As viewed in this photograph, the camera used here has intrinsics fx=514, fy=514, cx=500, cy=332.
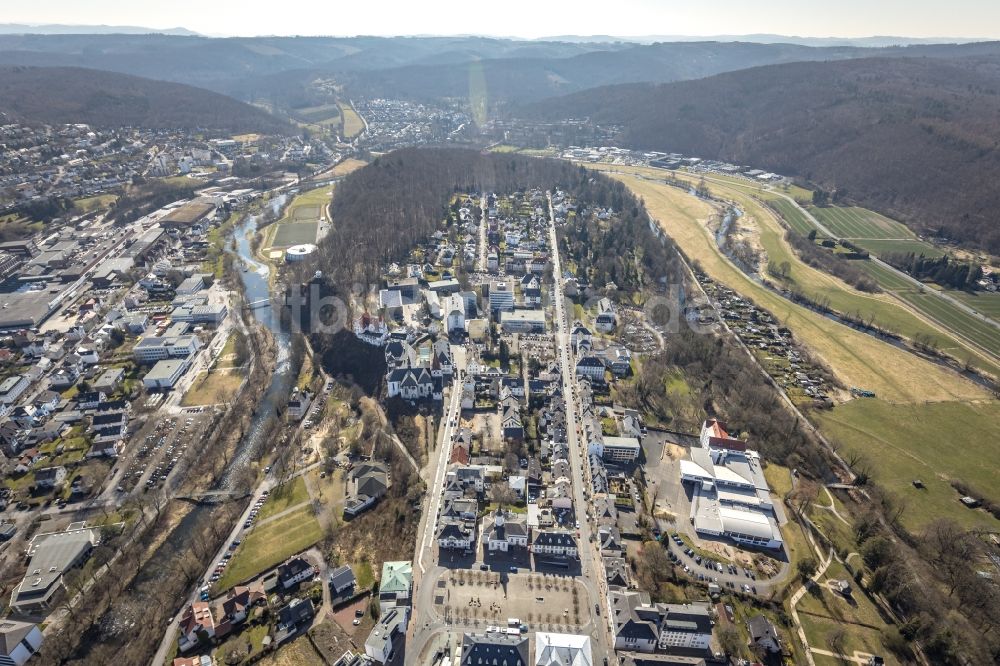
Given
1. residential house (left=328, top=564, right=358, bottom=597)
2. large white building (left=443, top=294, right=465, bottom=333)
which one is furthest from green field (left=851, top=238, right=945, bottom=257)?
residential house (left=328, top=564, right=358, bottom=597)

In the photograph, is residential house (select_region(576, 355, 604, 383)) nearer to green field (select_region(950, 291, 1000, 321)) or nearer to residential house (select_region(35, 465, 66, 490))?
residential house (select_region(35, 465, 66, 490))

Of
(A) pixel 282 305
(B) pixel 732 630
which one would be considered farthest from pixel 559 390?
(A) pixel 282 305

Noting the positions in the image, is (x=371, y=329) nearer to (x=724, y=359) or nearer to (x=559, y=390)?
(x=559, y=390)

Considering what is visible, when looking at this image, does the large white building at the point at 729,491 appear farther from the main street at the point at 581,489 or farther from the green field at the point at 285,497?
the green field at the point at 285,497

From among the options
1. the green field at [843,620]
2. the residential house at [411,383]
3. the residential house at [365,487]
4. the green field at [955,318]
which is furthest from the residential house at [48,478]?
the green field at [955,318]

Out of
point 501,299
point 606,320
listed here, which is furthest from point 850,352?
point 501,299

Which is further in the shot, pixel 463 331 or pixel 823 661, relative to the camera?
pixel 463 331
